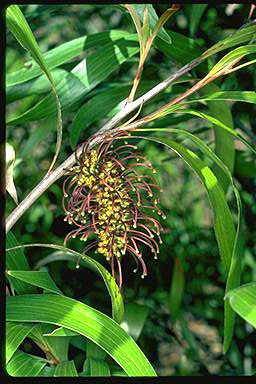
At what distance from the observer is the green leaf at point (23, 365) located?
47 cm

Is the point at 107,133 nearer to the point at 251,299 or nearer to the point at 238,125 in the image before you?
the point at 251,299

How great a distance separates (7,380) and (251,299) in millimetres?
208

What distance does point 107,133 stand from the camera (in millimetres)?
437

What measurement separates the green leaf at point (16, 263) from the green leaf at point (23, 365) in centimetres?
6

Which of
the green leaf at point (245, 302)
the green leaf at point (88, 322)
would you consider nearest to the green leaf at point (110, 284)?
the green leaf at point (88, 322)

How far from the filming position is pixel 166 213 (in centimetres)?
96

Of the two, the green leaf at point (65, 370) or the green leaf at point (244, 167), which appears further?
the green leaf at point (244, 167)

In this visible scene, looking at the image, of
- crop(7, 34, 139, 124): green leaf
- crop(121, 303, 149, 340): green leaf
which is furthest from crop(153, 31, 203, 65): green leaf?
crop(121, 303, 149, 340): green leaf

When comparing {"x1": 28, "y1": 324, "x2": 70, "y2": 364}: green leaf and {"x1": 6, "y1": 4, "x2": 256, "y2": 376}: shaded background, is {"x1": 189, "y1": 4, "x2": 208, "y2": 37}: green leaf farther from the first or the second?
{"x1": 28, "y1": 324, "x2": 70, "y2": 364}: green leaf

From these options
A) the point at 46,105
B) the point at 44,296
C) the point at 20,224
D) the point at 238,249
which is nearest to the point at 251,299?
the point at 238,249

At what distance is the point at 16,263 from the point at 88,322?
0.12m

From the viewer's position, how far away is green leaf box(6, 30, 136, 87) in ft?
1.96

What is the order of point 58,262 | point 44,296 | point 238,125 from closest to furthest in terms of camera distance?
point 44,296, point 238,125, point 58,262

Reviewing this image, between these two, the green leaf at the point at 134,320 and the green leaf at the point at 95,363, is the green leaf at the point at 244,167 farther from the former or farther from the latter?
the green leaf at the point at 95,363
